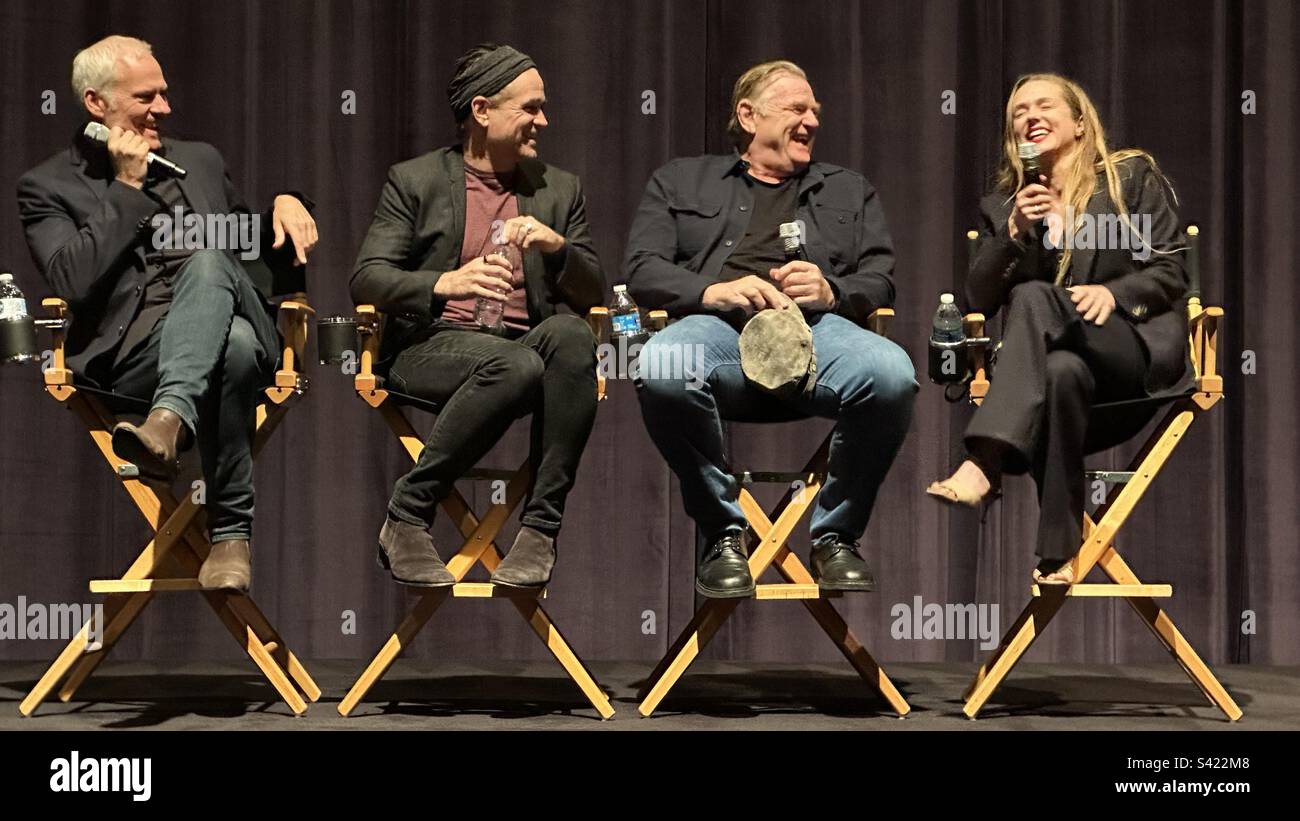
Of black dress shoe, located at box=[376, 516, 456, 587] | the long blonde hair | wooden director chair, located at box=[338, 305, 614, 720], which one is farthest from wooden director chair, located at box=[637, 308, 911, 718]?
the long blonde hair

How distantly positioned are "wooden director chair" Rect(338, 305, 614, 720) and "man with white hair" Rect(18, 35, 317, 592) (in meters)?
0.21

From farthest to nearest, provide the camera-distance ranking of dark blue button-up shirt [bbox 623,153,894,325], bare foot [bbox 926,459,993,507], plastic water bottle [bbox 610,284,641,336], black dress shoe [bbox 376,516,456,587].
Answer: plastic water bottle [bbox 610,284,641,336], dark blue button-up shirt [bbox 623,153,894,325], black dress shoe [bbox 376,516,456,587], bare foot [bbox 926,459,993,507]

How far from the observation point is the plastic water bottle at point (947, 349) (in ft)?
11.3

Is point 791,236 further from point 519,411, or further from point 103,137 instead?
point 103,137

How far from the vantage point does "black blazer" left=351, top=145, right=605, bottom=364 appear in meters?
3.32

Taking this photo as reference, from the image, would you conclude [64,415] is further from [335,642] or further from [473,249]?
[473,249]

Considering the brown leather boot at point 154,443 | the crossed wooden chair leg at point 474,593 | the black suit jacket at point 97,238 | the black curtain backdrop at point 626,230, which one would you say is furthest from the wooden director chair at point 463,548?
the black curtain backdrop at point 626,230

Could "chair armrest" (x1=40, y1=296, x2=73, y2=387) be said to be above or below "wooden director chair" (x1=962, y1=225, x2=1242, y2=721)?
above

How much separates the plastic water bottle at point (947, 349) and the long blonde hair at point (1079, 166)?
0.78 feet

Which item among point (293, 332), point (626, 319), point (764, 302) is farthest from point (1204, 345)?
point (293, 332)

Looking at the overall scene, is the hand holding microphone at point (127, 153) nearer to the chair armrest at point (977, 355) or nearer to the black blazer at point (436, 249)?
the black blazer at point (436, 249)

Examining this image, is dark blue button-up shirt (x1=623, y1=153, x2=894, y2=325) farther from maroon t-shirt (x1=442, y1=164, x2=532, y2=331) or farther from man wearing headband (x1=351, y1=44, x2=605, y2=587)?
maroon t-shirt (x1=442, y1=164, x2=532, y2=331)
